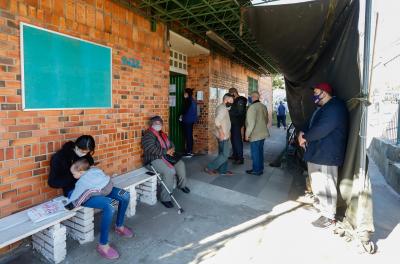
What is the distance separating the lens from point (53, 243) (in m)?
2.69

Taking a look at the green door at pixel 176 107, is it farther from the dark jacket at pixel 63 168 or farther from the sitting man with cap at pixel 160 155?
the dark jacket at pixel 63 168

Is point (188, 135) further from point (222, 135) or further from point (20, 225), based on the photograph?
point (20, 225)

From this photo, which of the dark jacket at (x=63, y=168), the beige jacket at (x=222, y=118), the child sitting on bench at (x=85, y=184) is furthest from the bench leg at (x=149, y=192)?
the beige jacket at (x=222, y=118)

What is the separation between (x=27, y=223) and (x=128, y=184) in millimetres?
1356

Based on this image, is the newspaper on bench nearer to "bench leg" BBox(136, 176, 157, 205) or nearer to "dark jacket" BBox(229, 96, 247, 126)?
"bench leg" BBox(136, 176, 157, 205)

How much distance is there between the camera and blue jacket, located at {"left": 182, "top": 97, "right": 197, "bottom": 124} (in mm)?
7078

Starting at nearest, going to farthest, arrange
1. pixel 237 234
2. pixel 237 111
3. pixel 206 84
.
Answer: pixel 237 234
pixel 237 111
pixel 206 84

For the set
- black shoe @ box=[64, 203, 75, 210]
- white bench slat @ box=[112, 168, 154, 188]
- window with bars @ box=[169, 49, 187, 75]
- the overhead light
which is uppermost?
the overhead light

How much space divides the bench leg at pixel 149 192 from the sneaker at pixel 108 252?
4.32 ft

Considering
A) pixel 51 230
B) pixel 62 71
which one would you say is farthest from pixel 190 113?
pixel 51 230

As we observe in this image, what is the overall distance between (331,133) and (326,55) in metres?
1.17

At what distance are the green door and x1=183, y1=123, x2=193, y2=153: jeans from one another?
0.85 feet

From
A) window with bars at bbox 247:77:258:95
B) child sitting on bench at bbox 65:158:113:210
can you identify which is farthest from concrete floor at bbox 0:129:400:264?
window with bars at bbox 247:77:258:95

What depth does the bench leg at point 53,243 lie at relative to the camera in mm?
2697
